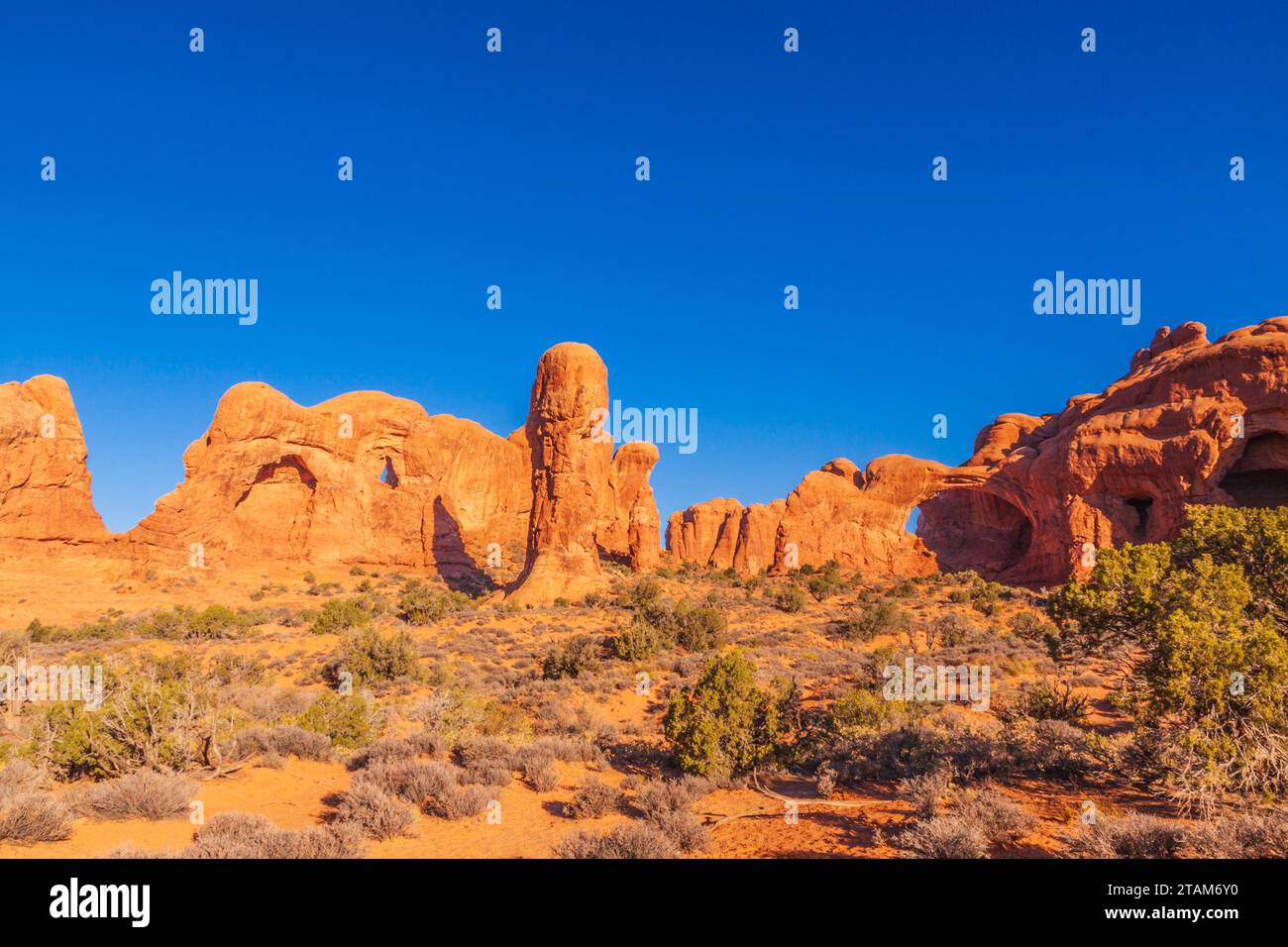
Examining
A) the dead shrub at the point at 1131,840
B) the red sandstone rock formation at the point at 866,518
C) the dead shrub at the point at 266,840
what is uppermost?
the red sandstone rock formation at the point at 866,518

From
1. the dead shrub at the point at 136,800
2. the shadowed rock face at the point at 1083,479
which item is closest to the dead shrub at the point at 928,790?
the dead shrub at the point at 136,800

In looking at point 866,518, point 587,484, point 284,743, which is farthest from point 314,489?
point 284,743


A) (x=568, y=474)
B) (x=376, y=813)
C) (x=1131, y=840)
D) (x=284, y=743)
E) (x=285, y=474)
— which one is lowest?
(x=284, y=743)

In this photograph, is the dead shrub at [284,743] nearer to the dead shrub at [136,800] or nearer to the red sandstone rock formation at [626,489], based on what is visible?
the dead shrub at [136,800]

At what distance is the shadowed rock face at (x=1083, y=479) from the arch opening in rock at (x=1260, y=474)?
46 millimetres

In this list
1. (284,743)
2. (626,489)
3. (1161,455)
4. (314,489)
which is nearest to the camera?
(284,743)

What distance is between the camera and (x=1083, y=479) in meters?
32.3

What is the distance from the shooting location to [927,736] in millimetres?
9273

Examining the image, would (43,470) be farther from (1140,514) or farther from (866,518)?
(1140,514)

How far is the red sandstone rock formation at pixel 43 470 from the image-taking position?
30.9 metres

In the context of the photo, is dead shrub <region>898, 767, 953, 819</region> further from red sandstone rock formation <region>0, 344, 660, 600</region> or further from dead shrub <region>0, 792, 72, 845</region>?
red sandstone rock formation <region>0, 344, 660, 600</region>

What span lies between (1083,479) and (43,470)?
50.4 m

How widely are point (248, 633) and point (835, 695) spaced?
18166mm
